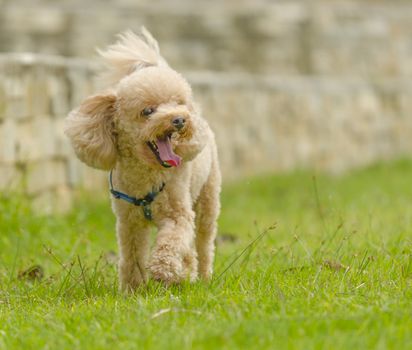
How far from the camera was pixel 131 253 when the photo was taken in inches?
226

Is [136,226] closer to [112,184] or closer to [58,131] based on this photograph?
→ [112,184]

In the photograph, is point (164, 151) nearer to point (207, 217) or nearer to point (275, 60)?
point (207, 217)

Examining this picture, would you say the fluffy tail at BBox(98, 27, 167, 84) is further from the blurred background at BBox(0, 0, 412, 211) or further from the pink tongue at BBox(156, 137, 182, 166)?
the blurred background at BBox(0, 0, 412, 211)

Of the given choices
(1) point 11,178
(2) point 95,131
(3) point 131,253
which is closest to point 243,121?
(1) point 11,178

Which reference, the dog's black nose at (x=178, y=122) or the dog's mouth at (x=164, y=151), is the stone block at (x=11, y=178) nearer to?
the dog's mouth at (x=164, y=151)

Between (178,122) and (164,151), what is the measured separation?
261 millimetres

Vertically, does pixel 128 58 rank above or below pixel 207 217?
above

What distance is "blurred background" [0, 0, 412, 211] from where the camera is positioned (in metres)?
14.6

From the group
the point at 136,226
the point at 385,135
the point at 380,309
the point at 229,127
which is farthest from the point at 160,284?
the point at 385,135

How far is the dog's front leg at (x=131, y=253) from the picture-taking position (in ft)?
18.7

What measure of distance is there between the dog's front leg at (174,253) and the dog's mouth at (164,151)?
1.18 ft

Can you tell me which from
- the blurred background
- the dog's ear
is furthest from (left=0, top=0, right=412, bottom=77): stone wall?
the dog's ear

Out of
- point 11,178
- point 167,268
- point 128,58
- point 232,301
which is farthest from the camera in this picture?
point 11,178

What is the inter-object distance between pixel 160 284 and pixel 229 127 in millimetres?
9214
